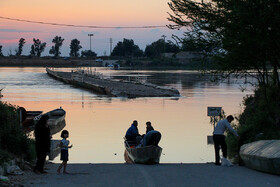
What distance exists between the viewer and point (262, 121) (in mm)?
21172

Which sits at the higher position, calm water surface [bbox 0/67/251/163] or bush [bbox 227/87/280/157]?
bush [bbox 227/87/280/157]

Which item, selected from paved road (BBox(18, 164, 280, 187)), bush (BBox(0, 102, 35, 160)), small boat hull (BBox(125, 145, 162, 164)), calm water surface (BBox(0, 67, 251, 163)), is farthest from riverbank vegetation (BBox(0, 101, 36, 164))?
calm water surface (BBox(0, 67, 251, 163))

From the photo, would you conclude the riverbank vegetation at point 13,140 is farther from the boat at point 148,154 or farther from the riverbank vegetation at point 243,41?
the riverbank vegetation at point 243,41

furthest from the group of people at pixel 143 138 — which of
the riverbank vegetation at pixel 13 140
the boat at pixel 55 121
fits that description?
the boat at pixel 55 121

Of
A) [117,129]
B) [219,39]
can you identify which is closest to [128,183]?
[219,39]

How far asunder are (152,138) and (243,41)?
19.5 feet

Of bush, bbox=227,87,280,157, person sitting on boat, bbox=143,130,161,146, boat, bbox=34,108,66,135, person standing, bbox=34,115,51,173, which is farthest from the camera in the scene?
boat, bbox=34,108,66,135

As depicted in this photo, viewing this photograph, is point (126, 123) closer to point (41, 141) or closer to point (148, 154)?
point (148, 154)

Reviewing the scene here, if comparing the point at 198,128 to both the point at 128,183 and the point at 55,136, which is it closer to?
the point at 55,136

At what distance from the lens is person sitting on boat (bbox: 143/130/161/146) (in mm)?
17833

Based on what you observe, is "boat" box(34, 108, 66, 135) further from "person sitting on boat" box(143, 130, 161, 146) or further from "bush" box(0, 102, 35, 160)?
"person sitting on boat" box(143, 130, 161, 146)

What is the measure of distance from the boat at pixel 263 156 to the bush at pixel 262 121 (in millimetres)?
3601

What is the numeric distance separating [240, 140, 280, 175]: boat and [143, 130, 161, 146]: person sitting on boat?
328 cm

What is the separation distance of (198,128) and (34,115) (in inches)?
510
